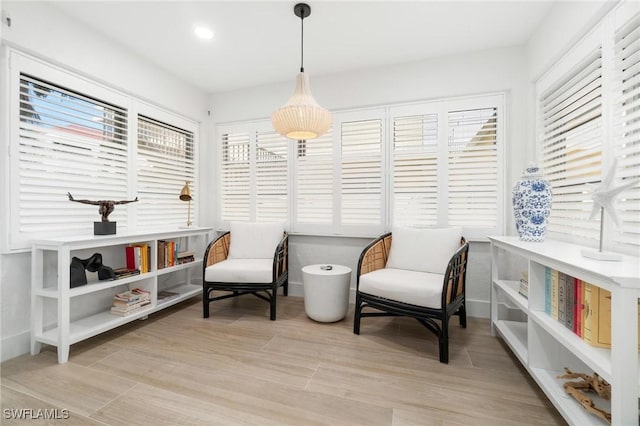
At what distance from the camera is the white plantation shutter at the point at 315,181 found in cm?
330

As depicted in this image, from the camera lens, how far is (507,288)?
2098 millimetres

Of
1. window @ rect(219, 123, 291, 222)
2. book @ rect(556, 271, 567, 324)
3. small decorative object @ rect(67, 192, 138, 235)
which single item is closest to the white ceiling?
window @ rect(219, 123, 291, 222)

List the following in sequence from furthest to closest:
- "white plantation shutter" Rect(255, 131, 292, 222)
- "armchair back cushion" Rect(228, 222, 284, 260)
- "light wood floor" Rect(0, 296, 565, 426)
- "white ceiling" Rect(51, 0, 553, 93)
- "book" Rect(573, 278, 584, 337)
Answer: "white plantation shutter" Rect(255, 131, 292, 222)
"armchair back cushion" Rect(228, 222, 284, 260)
"white ceiling" Rect(51, 0, 553, 93)
"light wood floor" Rect(0, 296, 565, 426)
"book" Rect(573, 278, 584, 337)

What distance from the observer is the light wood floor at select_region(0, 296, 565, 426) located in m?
Result: 1.42

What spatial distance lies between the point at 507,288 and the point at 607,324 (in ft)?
3.01

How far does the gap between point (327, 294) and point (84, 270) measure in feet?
6.40

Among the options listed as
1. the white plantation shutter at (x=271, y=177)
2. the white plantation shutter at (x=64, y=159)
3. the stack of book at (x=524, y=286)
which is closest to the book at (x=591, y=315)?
the stack of book at (x=524, y=286)

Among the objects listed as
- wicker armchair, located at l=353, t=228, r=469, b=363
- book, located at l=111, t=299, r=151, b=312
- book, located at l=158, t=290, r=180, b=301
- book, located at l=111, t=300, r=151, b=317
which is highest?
wicker armchair, located at l=353, t=228, r=469, b=363

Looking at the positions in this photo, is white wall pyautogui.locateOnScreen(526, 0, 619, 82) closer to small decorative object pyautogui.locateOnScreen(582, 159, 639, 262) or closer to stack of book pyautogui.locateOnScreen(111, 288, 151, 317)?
small decorative object pyautogui.locateOnScreen(582, 159, 639, 262)

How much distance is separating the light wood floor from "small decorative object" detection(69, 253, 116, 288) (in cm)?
49

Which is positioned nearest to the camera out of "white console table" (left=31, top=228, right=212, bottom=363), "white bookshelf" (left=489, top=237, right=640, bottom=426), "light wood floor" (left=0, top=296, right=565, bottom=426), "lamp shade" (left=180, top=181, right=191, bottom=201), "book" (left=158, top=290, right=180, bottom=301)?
"white bookshelf" (left=489, top=237, right=640, bottom=426)

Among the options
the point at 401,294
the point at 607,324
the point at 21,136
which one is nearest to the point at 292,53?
the point at 21,136

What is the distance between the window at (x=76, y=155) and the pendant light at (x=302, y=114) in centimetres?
172

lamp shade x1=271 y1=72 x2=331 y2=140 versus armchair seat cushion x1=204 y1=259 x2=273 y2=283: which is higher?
lamp shade x1=271 y1=72 x2=331 y2=140
